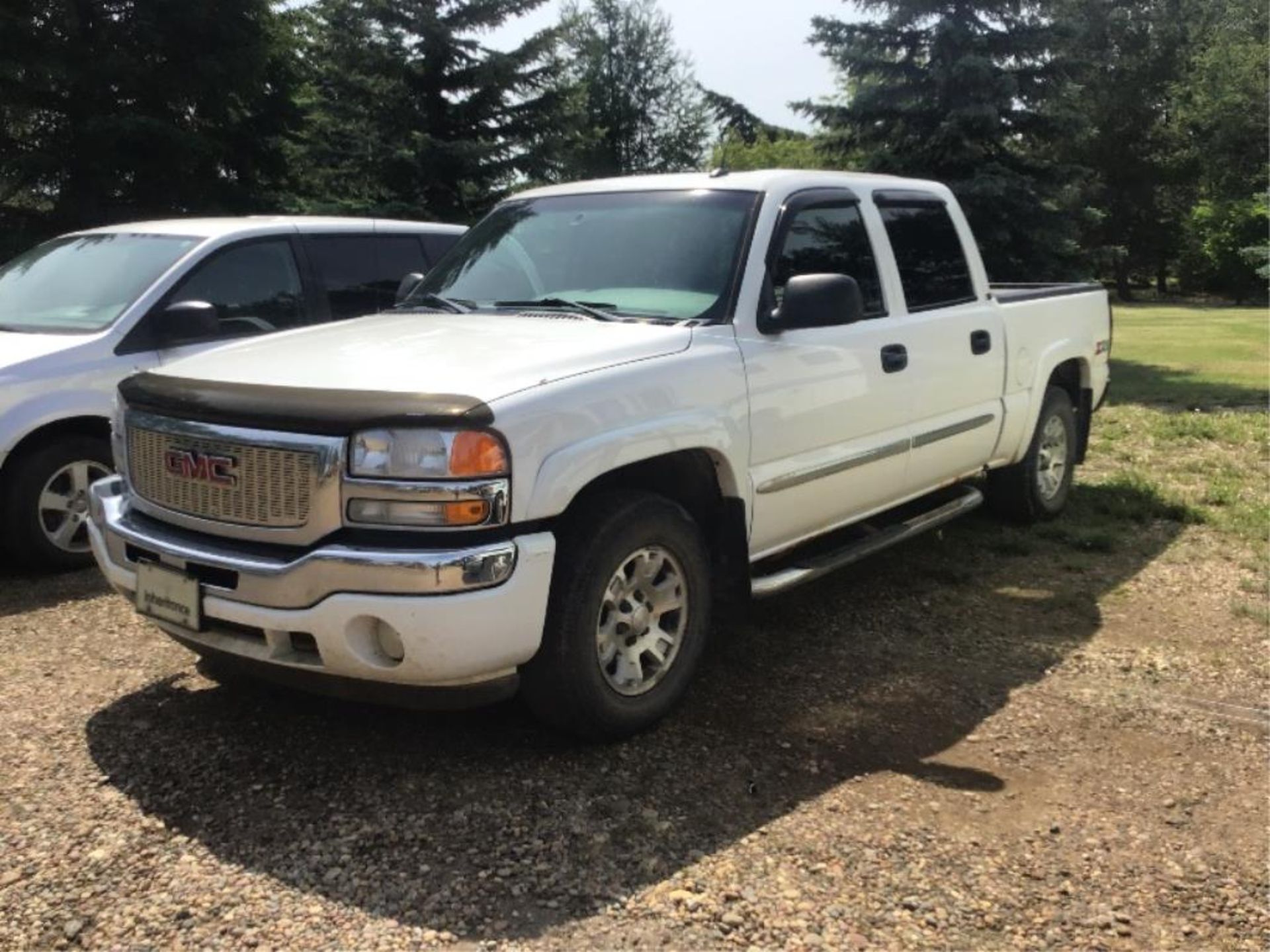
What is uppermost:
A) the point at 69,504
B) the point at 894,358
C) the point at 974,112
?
the point at 974,112

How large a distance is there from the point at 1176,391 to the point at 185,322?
37.4ft

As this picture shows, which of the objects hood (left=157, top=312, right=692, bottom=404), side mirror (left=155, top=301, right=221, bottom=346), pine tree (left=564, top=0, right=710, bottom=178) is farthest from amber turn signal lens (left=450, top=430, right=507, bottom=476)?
pine tree (left=564, top=0, right=710, bottom=178)

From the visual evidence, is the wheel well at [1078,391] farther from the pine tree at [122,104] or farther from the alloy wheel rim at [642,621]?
the pine tree at [122,104]

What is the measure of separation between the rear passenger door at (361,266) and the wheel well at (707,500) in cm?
→ 320

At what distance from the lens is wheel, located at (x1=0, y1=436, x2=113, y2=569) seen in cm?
555

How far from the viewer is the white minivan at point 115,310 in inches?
219

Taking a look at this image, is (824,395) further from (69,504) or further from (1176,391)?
(1176,391)

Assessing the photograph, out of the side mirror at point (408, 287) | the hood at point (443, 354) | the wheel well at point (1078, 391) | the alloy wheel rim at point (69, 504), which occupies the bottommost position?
the alloy wheel rim at point (69, 504)

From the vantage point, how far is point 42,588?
5.55 metres

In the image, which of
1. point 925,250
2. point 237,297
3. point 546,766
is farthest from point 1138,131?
point 546,766

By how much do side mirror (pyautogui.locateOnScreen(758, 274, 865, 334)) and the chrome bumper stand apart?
1.52m

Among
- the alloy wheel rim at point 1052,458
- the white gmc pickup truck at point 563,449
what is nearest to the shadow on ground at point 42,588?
the white gmc pickup truck at point 563,449

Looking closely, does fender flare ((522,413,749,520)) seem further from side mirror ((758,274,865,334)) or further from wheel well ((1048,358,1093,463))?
wheel well ((1048,358,1093,463))

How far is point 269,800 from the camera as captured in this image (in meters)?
3.40
